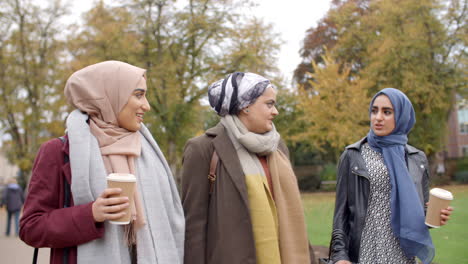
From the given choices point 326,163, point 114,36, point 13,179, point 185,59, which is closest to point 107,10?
point 114,36

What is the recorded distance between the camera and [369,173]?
11.1 ft

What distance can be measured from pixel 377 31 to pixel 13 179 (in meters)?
21.7

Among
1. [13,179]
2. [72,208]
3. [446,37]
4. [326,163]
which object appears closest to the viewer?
[72,208]

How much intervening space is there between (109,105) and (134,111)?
15 cm

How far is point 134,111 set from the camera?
2621 millimetres

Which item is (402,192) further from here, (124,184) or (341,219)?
(124,184)

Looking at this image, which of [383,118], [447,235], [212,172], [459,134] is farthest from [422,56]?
[459,134]

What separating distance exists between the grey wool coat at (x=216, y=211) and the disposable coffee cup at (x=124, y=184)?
2.44 feet

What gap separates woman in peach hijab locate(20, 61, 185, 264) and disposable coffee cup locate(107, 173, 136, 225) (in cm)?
3

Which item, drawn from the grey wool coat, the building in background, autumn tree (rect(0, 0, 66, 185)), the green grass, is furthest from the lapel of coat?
the building in background

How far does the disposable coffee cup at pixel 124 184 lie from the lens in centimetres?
213

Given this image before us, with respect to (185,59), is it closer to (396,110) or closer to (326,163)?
(396,110)

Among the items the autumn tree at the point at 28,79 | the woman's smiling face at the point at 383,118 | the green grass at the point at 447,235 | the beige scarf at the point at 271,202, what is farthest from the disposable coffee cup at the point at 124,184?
the autumn tree at the point at 28,79

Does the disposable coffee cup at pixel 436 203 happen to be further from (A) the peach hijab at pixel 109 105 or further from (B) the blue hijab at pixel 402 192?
(A) the peach hijab at pixel 109 105
